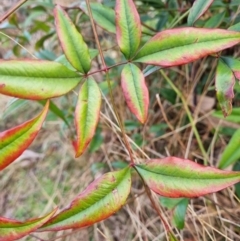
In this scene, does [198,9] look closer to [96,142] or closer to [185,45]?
[185,45]

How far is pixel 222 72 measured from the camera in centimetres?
56

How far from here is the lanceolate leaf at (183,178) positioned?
0.46 meters

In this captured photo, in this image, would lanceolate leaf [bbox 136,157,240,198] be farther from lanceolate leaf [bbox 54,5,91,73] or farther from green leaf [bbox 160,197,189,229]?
green leaf [bbox 160,197,189,229]

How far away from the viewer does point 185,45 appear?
0.50 metres

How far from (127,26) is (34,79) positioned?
0.13m

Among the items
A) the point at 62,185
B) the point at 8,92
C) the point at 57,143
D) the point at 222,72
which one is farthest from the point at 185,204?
the point at 57,143

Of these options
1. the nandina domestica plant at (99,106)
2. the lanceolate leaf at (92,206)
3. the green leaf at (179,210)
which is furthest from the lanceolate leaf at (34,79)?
the green leaf at (179,210)

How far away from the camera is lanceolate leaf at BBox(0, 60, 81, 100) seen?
1.54 ft

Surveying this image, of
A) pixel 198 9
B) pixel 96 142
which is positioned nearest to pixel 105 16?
pixel 198 9

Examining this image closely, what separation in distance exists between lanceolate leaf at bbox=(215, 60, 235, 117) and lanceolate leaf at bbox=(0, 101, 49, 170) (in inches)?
8.5

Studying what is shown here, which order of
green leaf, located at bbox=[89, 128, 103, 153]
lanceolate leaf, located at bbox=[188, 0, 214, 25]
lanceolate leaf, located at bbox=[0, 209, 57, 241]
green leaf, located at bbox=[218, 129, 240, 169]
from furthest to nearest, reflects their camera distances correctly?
green leaf, located at bbox=[89, 128, 103, 153] < green leaf, located at bbox=[218, 129, 240, 169] < lanceolate leaf, located at bbox=[188, 0, 214, 25] < lanceolate leaf, located at bbox=[0, 209, 57, 241]

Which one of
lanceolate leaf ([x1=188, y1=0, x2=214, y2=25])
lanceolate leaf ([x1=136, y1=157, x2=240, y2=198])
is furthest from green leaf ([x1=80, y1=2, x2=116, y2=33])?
lanceolate leaf ([x1=136, y1=157, x2=240, y2=198])

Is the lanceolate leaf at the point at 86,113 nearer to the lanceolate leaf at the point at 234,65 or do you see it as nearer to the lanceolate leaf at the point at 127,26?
the lanceolate leaf at the point at 127,26

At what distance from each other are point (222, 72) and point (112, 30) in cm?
23
